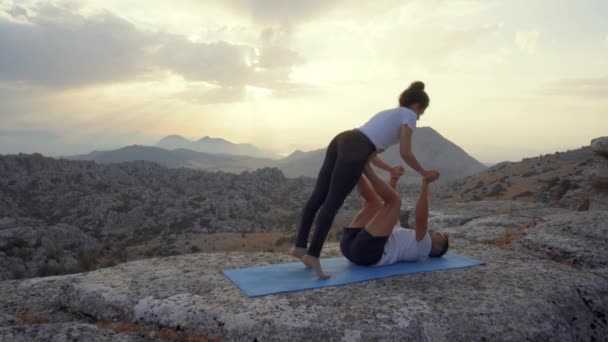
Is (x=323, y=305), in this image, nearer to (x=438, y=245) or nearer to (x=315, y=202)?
(x=315, y=202)

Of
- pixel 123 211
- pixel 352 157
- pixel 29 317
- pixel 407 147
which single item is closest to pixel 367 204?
pixel 352 157

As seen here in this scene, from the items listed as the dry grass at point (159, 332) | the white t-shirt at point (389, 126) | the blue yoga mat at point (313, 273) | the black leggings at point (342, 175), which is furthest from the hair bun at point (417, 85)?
the dry grass at point (159, 332)

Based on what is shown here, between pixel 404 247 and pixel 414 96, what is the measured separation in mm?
2217

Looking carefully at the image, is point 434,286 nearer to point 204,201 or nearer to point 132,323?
point 132,323

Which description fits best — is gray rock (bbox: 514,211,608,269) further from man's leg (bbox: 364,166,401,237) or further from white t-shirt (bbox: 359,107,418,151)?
white t-shirt (bbox: 359,107,418,151)

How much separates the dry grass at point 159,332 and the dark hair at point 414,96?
4.04 meters

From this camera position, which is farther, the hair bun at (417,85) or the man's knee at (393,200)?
the hair bun at (417,85)

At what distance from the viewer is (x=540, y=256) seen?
7.49m

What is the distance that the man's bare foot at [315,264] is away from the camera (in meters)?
5.75

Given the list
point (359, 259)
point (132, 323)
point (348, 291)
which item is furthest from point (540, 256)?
point (132, 323)

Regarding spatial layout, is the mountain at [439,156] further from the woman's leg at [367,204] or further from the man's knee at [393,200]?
the man's knee at [393,200]

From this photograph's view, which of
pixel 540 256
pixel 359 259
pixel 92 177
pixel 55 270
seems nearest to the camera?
pixel 359 259

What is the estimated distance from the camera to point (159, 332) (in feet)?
15.2

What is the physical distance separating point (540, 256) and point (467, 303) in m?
3.27
